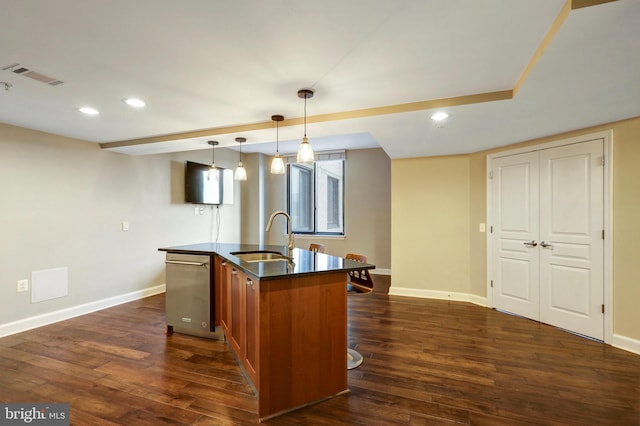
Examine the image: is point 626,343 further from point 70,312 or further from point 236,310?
point 70,312

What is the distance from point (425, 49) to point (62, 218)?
14.6 feet

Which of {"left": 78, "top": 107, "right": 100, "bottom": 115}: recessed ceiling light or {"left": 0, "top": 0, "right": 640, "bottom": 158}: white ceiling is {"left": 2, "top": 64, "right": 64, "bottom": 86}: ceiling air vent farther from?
{"left": 78, "top": 107, "right": 100, "bottom": 115}: recessed ceiling light

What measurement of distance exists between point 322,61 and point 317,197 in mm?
4969

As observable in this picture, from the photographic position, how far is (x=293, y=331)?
2.06 meters

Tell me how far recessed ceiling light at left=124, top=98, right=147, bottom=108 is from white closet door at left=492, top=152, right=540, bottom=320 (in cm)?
424

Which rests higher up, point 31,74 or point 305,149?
point 31,74

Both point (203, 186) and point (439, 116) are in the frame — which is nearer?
point (439, 116)

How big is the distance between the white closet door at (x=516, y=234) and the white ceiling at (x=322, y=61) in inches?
26.5

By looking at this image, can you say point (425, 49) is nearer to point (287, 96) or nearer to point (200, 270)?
point (287, 96)

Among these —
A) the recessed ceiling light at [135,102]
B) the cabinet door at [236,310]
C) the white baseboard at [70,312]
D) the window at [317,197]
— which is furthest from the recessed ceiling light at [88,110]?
the window at [317,197]

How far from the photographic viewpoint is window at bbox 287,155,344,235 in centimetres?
684

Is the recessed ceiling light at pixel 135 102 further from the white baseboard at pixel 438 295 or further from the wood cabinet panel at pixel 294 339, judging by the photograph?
the white baseboard at pixel 438 295

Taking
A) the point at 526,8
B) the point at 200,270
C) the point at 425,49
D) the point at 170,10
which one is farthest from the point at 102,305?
the point at 526,8

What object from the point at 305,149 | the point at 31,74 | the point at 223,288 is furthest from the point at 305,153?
the point at 31,74
